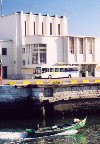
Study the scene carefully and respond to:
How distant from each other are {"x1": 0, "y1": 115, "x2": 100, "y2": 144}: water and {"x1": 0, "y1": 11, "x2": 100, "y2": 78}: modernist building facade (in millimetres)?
31130

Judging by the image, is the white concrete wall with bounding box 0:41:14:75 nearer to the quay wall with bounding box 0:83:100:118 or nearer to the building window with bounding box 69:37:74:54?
the building window with bounding box 69:37:74:54

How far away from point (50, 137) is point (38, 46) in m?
42.9

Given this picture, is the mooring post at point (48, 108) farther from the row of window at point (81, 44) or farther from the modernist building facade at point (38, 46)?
the row of window at point (81, 44)

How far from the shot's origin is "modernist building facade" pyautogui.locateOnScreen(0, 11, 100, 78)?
281 feet

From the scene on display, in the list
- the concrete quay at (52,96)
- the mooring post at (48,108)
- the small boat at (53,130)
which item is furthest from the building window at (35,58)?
the small boat at (53,130)

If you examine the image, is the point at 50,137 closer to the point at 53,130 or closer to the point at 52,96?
→ the point at 53,130

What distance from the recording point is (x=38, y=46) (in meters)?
85.3

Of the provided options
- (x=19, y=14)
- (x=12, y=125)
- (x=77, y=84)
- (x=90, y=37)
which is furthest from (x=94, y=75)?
(x=12, y=125)

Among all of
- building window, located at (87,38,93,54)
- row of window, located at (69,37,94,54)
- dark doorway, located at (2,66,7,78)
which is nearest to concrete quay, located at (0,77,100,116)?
row of window, located at (69,37,94,54)

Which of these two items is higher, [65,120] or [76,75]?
[76,75]

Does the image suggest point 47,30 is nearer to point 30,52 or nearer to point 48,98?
point 30,52

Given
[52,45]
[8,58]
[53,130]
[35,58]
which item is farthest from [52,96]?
[8,58]

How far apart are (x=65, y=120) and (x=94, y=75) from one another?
3887 centimetres

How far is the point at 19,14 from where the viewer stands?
89.1 metres
